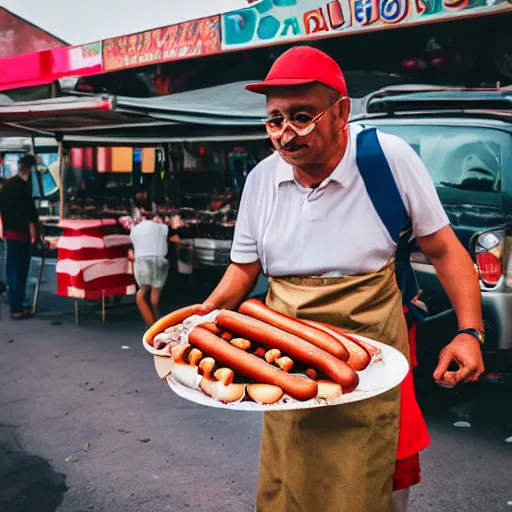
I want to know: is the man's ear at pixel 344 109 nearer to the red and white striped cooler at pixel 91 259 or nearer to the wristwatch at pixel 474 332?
the wristwatch at pixel 474 332

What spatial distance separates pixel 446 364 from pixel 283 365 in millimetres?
521

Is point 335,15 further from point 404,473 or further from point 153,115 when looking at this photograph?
point 404,473

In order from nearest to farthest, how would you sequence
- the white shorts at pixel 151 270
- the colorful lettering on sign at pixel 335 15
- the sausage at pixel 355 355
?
the sausage at pixel 355 355 → the white shorts at pixel 151 270 → the colorful lettering on sign at pixel 335 15

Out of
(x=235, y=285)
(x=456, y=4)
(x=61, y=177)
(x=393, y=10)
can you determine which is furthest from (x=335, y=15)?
(x=235, y=285)

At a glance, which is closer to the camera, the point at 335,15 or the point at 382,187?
the point at 382,187

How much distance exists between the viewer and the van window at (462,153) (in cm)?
512

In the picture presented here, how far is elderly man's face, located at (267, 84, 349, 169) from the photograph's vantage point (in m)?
2.18

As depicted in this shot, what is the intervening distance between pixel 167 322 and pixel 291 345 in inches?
20.4

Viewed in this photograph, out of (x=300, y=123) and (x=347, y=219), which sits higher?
(x=300, y=123)

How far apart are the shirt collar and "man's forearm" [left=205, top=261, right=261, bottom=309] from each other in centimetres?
39

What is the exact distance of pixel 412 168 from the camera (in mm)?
2275

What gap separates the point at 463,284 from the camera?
233 centimetres

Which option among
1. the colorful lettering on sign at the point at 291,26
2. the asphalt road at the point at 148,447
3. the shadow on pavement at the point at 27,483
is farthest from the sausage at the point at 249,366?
the colorful lettering on sign at the point at 291,26

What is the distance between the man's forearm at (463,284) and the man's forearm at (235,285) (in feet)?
2.34
